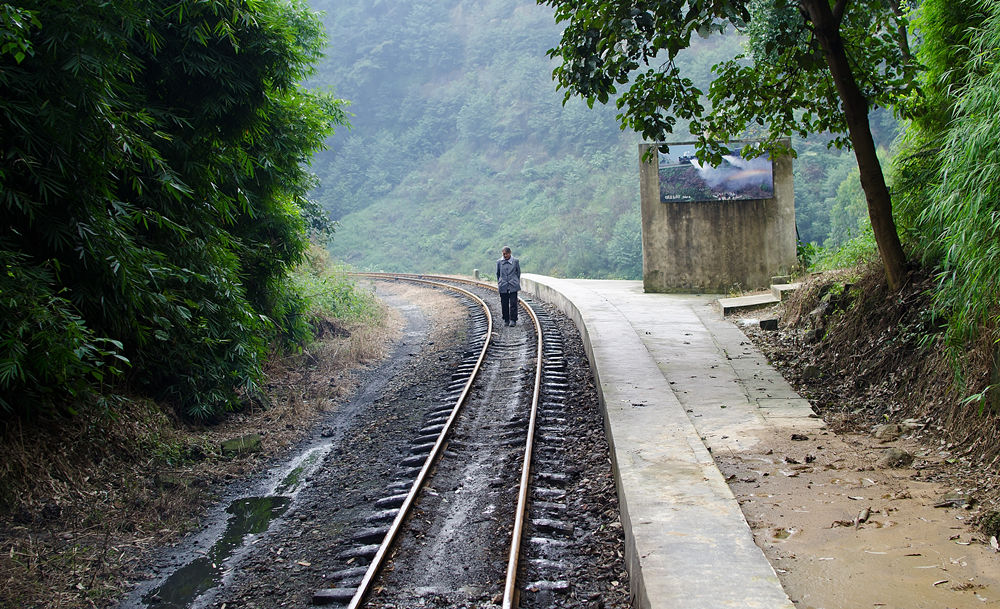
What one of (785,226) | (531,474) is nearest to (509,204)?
(785,226)

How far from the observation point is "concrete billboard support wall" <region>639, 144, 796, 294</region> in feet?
53.4

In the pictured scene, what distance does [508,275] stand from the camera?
46.6 feet

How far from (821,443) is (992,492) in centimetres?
161

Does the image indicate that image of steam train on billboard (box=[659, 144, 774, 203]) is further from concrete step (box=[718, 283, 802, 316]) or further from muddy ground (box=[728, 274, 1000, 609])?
muddy ground (box=[728, 274, 1000, 609])

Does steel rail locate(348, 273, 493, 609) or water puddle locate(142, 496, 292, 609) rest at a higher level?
steel rail locate(348, 273, 493, 609)

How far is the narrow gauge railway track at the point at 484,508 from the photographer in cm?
446

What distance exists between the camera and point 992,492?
4.64 m

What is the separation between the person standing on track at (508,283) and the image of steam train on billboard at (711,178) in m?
4.64

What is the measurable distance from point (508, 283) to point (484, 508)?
28.9 feet

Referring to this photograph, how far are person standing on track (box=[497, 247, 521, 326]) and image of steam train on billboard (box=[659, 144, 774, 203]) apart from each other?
4.64 m

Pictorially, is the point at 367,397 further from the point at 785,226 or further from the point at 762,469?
the point at 785,226

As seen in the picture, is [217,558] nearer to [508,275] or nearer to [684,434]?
[684,434]

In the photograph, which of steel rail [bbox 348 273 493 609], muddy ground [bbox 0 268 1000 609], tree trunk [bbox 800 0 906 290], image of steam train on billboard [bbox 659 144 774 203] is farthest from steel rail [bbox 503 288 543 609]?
image of steam train on billboard [bbox 659 144 774 203]

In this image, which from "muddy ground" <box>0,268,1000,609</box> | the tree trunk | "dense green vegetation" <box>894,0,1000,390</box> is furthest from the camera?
the tree trunk
